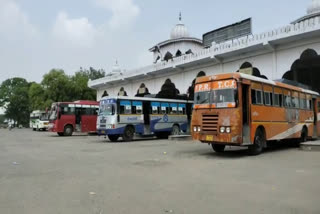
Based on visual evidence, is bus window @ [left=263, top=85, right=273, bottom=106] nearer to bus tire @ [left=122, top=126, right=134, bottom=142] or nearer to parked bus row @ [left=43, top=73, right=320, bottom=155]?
parked bus row @ [left=43, top=73, right=320, bottom=155]

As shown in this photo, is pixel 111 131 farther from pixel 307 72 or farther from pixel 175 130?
pixel 307 72

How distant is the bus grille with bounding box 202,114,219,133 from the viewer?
1063 centimetres

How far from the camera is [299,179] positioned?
6887 mm

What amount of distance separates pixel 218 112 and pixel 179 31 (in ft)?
80.0

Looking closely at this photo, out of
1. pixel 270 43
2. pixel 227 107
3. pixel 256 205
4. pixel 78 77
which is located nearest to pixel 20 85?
pixel 78 77

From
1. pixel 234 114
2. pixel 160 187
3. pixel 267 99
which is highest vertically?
pixel 267 99

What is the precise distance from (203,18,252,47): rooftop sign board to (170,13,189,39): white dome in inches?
312

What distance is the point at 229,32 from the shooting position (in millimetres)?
23141

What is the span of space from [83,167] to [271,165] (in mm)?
5342

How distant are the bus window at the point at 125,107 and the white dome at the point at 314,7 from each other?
1626 centimetres

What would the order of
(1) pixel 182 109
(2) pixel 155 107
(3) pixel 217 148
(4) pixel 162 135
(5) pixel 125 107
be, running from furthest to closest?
(1) pixel 182 109, (4) pixel 162 135, (2) pixel 155 107, (5) pixel 125 107, (3) pixel 217 148

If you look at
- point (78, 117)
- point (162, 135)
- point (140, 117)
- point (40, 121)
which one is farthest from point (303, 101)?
point (40, 121)

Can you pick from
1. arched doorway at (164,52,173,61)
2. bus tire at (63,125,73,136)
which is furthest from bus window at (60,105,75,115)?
arched doorway at (164,52,173,61)

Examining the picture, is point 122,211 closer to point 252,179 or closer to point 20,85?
point 252,179
